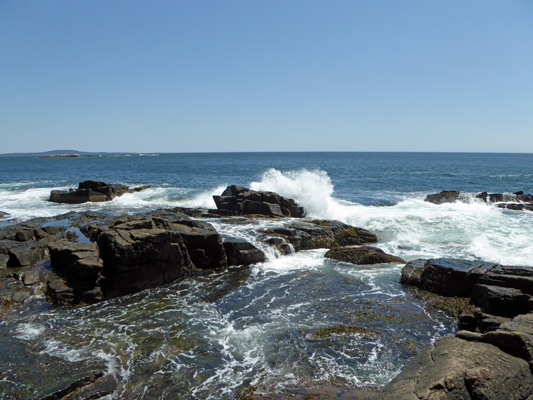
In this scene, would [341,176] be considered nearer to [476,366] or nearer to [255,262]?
[255,262]

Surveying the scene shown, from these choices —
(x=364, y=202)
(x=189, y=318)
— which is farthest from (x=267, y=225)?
(x=364, y=202)

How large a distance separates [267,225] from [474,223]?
13.3m

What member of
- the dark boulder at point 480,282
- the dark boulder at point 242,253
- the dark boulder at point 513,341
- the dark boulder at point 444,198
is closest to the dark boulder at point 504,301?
the dark boulder at point 480,282

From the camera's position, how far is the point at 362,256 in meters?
15.0

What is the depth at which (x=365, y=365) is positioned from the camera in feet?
24.1

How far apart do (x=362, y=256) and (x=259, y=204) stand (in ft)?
28.2

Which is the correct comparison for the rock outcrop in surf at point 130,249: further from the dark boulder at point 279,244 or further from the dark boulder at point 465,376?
the dark boulder at point 465,376

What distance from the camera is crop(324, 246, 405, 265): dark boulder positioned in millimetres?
14836

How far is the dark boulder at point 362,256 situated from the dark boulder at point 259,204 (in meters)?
6.86

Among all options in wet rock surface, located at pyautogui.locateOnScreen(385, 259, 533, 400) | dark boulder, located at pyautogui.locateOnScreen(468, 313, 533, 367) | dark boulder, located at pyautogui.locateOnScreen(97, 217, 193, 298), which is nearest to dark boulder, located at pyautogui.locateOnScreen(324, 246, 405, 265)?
wet rock surface, located at pyautogui.locateOnScreen(385, 259, 533, 400)

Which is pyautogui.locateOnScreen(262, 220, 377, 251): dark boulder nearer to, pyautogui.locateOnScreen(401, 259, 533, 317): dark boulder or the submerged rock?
pyautogui.locateOnScreen(401, 259, 533, 317): dark boulder

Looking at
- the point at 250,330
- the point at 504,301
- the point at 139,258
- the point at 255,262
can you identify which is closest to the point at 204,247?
the point at 255,262

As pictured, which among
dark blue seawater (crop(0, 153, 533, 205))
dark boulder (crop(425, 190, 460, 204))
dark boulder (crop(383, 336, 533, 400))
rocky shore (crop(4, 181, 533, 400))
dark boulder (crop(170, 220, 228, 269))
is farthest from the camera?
dark blue seawater (crop(0, 153, 533, 205))

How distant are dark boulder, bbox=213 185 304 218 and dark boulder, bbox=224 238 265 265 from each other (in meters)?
6.79
